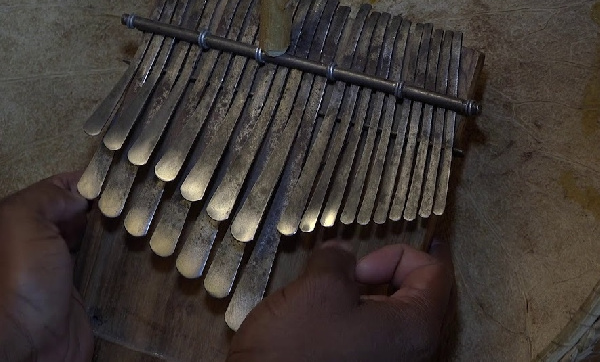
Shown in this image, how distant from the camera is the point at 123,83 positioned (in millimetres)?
1158

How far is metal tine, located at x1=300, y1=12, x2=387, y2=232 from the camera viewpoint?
1079mm

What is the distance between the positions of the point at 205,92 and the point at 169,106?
6 cm

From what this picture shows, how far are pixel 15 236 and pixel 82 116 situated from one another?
1.54ft

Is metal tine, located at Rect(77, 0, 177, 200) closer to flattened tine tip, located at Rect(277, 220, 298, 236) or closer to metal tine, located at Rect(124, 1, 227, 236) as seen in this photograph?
metal tine, located at Rect(124, 1, 227, 236)

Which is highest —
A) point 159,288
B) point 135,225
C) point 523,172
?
point 523,172

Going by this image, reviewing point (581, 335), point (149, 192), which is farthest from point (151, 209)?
point (581, 335)

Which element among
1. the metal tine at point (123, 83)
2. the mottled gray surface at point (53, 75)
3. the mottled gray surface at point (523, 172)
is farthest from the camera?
the mottled gray surface at point (53, 75)

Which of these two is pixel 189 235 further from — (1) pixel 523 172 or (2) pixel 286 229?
(1) pixel 523 172

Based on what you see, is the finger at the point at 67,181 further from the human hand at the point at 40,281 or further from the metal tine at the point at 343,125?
the metal tine at the point at 343,125

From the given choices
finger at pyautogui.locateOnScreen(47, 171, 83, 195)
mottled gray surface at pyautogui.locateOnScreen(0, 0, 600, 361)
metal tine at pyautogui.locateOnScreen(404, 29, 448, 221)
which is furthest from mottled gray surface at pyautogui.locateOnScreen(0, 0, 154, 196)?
metal tine at pyautogui.locateOnScreen(404, 29, 448, 221)

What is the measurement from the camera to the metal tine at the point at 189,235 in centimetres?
110

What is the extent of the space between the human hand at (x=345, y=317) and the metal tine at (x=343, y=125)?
0.18 feet

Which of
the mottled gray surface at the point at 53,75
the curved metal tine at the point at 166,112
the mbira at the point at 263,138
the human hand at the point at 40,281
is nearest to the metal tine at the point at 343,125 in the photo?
the mbira at the point at 263,138

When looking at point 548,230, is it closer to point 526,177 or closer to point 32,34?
point 526,177
